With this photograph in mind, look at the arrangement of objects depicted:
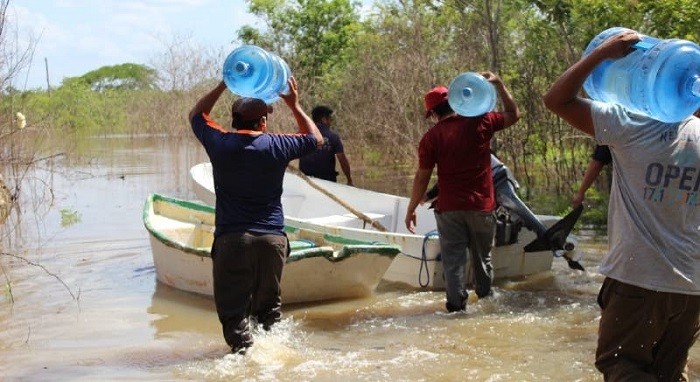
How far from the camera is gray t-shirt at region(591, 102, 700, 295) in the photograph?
10.5 feet

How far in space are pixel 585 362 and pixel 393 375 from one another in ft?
4.18

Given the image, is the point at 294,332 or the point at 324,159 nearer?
the point at 294,332

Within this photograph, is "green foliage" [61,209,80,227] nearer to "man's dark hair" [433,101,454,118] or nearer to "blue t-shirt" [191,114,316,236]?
"man's dark hair" [433,101,454,118]

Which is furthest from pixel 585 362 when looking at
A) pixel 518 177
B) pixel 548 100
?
pixel 518 177

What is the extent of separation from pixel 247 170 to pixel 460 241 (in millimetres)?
2120

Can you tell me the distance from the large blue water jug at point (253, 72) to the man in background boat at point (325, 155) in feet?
14.2

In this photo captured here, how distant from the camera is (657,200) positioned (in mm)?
3207

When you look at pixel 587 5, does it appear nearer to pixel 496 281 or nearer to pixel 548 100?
pixel 496 281

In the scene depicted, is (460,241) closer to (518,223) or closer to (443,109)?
(443,109)

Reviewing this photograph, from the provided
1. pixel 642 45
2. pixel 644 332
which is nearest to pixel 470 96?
pixel 642 45

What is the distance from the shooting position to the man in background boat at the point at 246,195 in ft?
17.0

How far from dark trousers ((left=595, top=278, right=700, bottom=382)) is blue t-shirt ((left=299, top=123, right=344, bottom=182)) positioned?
21.7ft

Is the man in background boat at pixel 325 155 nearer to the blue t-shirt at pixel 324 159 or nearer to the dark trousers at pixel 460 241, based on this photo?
the blue t-shirt at pixel 324 159

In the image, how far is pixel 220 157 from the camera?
5180 millimetres
